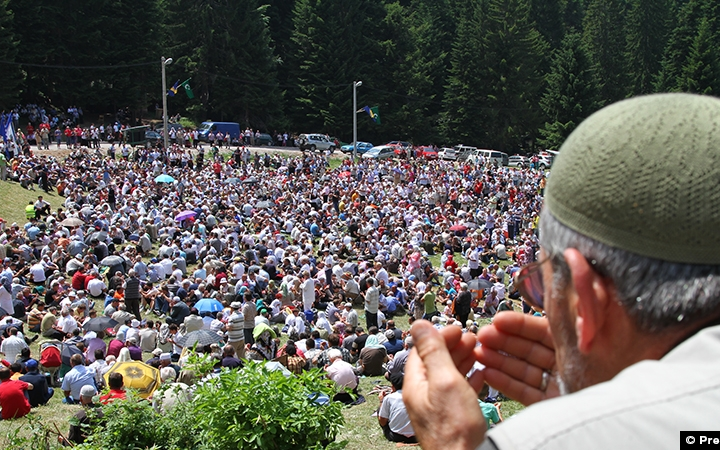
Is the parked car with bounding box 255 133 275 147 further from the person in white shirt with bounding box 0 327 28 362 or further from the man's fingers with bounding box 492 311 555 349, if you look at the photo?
the man's fingers with bounding box 492 311 555 349

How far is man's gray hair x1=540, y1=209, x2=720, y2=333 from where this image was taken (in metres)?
1.05

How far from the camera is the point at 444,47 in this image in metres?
70.3

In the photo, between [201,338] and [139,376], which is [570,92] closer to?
[201,338]

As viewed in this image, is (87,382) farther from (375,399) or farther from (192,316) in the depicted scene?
(375,399)

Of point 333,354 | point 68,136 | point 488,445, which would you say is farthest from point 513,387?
point 68,136

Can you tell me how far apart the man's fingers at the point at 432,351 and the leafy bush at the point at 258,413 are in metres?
4.62

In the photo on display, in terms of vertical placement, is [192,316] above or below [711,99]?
below

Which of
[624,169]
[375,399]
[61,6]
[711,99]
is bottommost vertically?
[375,399]

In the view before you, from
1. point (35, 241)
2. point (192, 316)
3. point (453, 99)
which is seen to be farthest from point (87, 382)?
point (453, 99)

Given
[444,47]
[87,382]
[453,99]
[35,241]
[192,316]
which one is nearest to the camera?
[87,382]

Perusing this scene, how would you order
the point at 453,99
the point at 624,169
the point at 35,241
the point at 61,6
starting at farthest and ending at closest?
the point at 453,99
the point at 61,6
the point at 35,241
the point at 624,169

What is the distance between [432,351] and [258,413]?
15.7 feet

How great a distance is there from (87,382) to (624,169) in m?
11.2

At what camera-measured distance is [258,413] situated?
229 inches
